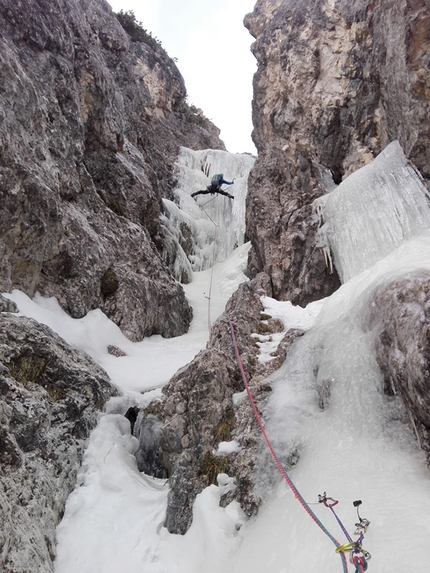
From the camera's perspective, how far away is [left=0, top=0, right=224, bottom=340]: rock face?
834 cm

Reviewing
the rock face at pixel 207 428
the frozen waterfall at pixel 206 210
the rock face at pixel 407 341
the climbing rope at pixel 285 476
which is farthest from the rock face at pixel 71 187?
the rock face at pixel 407 341

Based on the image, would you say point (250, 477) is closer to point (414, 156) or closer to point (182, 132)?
point (414, 156)

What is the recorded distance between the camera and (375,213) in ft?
30.2

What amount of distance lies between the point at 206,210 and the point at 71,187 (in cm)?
1096

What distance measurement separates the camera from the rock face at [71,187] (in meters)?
8.34

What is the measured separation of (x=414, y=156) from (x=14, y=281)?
28.6ft

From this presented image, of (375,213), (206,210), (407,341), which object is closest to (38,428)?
(407,341)

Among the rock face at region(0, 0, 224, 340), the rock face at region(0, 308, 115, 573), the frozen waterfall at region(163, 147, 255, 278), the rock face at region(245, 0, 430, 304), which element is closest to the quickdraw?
the rock face at region(0, 308, 115, 573)

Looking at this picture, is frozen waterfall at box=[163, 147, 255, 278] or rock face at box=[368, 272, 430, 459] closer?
rock face at box=[368, 272, 430, 459]

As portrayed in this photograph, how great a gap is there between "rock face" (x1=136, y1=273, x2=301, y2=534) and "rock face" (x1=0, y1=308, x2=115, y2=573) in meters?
1.08

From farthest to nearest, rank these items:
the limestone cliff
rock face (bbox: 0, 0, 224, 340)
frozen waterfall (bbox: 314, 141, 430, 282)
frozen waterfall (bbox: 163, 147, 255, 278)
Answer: frozen waterfall (bbox: 163, 147, 255, 278) → frozen waterfall (bbox: 314, 141, 430, 282) → rock face (bbox: 0, 0, 224, 340) → the limestone cliff

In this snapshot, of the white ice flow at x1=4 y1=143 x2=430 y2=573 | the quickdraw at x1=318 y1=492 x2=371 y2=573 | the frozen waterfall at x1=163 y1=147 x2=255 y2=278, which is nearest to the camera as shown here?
the quickdraw at x1=318 y1=492 x2=371 y2=573

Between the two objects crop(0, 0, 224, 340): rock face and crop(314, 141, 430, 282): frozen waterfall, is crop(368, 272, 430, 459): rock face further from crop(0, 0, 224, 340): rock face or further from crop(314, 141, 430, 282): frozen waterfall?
crop(0, 0, 224, 340): rock face

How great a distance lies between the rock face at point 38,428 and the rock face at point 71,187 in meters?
2.16
